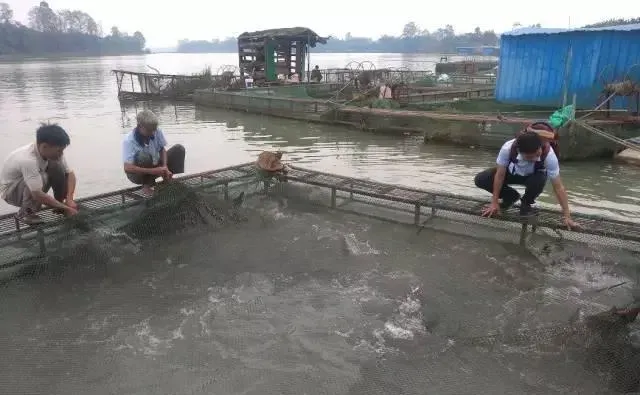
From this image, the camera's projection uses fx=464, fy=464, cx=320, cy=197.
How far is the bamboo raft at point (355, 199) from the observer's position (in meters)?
4.03

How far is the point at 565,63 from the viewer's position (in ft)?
41.1

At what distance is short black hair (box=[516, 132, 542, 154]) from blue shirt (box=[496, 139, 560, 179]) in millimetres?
270

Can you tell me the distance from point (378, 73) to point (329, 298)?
21.4 m

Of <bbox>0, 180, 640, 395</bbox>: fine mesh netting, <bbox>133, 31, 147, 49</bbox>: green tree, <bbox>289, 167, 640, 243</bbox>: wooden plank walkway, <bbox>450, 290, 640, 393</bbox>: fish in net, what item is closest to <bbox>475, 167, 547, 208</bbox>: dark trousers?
<bbox>289, 167, 640, 243</bbox>: wooden plank walkway

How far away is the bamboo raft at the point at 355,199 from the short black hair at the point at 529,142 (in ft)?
2.29

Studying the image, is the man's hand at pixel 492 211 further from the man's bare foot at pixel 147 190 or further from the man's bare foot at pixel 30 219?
the man's bare foot at pixel 30 219

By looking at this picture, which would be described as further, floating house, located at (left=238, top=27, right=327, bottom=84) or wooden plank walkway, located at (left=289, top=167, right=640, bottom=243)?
→ floating house, located at (left=238, top=27, right=327, bottom=84)

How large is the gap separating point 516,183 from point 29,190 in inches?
175

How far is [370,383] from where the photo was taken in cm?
268

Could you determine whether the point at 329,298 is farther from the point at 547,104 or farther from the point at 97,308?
the point at 547,104

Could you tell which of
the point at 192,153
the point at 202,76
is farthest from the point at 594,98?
the point at 202,76

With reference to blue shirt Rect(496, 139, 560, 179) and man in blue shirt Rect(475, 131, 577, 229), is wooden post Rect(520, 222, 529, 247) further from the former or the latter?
blue shirt Rect(496, 139, 560, 179)

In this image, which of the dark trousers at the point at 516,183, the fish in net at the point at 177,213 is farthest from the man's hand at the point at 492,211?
the fish in net at the point at 177,213

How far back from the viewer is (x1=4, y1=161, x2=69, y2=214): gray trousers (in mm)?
4020
